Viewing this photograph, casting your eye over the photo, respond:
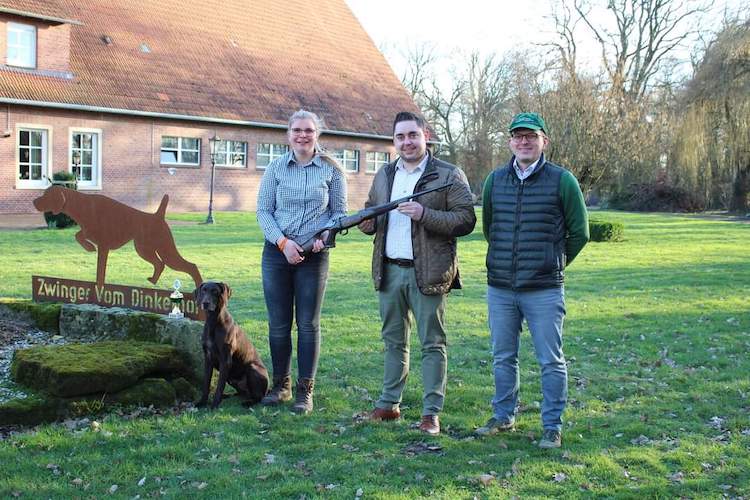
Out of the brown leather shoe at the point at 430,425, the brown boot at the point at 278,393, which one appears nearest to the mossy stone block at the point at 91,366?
the brown boot at the point at 278,393

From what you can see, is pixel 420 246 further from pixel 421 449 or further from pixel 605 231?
pixel 605 231

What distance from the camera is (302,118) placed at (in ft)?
18.1

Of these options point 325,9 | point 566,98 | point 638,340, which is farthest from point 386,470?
point 325,9

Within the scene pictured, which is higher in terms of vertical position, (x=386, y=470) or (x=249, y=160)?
(x=249, y=160)

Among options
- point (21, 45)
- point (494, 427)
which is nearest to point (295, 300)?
point (494, 427)

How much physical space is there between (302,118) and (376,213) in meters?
0.97

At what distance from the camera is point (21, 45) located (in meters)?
23.8

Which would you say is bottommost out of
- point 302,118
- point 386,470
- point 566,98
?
point 386,470

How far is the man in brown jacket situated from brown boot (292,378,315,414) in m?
0.70

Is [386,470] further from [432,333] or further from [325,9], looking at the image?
[325,9]

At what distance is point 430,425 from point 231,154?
2578 cm

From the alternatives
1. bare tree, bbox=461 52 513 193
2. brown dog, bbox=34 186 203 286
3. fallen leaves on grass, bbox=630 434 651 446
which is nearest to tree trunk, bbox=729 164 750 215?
bare tree, bbox=461 52 513 193

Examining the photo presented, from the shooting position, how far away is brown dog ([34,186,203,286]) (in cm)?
718

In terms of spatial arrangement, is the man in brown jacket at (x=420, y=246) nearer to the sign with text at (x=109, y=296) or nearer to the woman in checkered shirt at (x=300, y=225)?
the woman in checkered shirt at (x=300, y=225)
